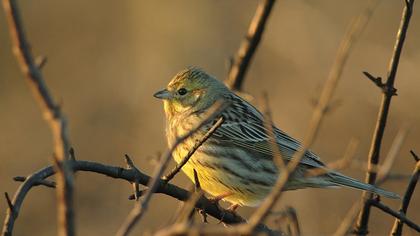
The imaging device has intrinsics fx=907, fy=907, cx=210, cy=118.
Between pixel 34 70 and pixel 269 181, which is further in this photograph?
pixel 269 181

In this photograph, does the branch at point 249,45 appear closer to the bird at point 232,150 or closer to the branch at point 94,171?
the bird at point 232,150

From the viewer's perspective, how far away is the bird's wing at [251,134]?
7.05m

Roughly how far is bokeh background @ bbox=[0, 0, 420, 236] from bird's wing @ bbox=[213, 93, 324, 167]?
9.43 ft

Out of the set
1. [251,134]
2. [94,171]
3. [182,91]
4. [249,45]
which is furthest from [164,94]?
[94,171]

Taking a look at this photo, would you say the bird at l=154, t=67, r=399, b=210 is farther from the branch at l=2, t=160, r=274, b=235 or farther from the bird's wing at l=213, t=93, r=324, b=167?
the branch at l=2, t=160, r=274, b=235

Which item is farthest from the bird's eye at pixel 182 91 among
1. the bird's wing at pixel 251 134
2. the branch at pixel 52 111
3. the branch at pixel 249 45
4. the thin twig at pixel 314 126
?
the branch at pixel 52 111

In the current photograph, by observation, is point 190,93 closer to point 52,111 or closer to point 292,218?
point 292,218

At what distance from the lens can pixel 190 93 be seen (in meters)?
7.64

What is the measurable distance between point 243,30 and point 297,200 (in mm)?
3450

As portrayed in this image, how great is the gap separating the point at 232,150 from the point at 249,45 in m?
1.14

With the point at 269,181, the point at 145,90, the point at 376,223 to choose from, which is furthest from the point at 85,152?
the point at 269,181

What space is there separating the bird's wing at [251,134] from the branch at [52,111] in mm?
4598

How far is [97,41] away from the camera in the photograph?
583 inches

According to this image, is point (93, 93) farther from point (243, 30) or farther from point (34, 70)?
point (34, 70)
